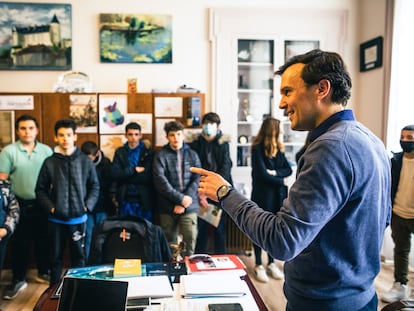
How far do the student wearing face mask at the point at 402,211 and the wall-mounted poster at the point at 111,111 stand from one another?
7.96 feet

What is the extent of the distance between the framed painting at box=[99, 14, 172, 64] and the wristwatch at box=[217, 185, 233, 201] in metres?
3.30

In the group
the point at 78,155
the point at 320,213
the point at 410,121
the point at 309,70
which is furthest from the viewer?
the point at 410,121

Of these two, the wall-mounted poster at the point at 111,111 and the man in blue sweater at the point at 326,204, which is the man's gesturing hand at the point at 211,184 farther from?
the wall-mounted poster at the point at 111,111

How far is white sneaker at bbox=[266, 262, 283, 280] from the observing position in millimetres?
3354

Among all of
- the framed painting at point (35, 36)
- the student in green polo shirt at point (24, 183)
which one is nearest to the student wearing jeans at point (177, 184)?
the student in green polo shirt at point (24, 183)

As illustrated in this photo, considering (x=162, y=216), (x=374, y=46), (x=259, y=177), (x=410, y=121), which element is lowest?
(x=162, y=216)

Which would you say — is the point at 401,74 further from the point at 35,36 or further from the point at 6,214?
the point at 35,36

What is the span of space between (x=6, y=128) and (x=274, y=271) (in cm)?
278

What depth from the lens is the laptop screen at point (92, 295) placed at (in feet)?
3.85

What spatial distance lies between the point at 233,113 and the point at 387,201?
3.27 meters

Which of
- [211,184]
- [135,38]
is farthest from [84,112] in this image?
[211,184]

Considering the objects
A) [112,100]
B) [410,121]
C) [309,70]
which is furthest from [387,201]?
[112,100]

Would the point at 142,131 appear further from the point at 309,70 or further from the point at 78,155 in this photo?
the point at 309,70

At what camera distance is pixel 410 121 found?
3.56m
